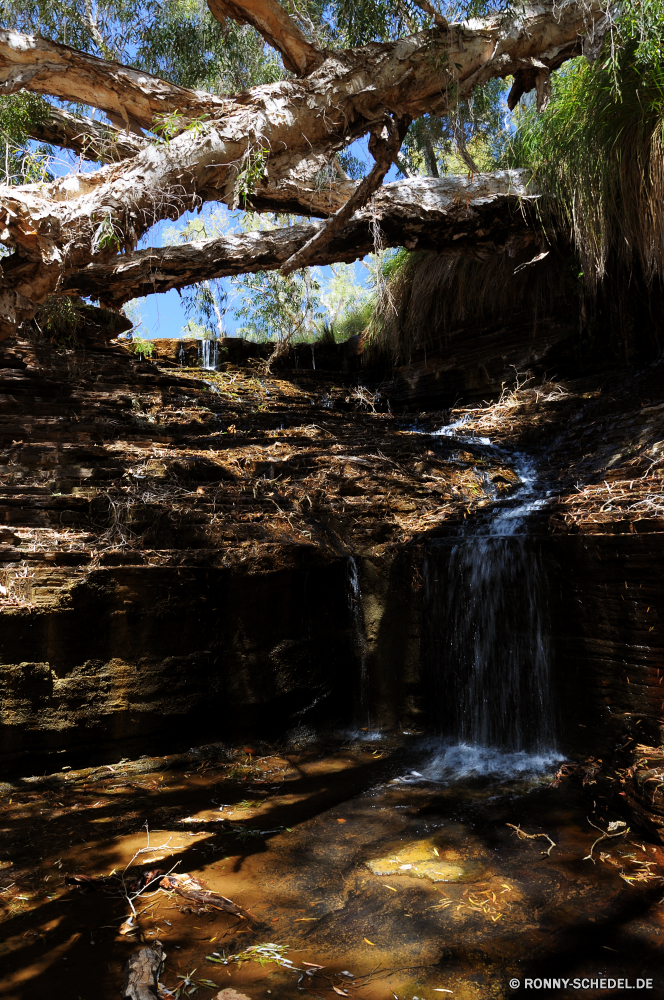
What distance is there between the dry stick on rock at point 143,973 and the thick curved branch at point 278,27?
5614mm

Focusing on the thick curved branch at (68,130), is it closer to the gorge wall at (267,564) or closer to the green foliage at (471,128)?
the gorge wall at (267,564)

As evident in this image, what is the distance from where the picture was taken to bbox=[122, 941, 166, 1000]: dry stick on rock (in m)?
1.98

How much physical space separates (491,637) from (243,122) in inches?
160

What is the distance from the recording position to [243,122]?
4.41 metres

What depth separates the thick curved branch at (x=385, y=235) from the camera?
611cm

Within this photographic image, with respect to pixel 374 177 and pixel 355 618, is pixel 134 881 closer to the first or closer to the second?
pixel 355 618

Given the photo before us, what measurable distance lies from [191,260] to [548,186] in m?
3.80

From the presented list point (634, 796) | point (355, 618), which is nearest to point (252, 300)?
point (355, 618)

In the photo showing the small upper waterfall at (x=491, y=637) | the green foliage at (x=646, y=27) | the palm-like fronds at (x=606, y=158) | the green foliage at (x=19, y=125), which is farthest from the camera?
the green foliage at (x=19, y=125)

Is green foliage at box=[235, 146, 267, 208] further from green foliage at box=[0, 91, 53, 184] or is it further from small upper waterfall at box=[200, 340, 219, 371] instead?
small upper waterfall at box=[200, 340, 219, 371]

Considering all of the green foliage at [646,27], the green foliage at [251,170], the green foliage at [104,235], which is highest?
the green foliage at [646,27]

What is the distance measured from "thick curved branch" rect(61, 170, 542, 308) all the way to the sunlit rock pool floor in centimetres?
441

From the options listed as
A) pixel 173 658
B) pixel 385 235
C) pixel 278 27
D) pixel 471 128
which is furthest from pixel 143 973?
pixel 471 128

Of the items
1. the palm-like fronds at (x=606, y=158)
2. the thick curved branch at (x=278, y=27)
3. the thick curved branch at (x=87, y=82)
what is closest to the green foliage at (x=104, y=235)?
the thick curved branch at (x=87, y=82)
